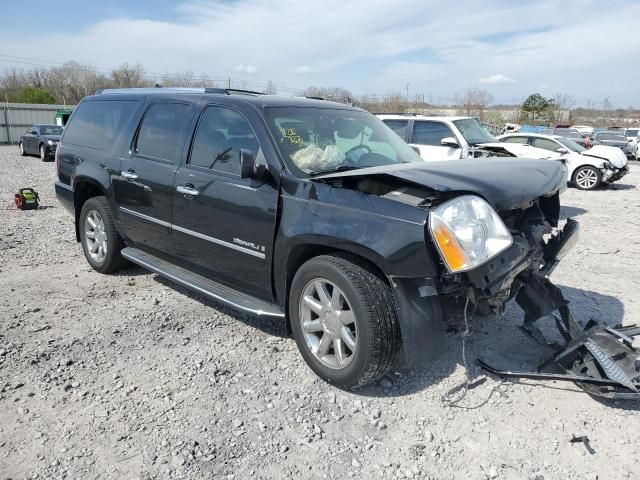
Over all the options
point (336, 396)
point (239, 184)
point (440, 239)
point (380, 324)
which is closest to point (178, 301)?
point (239, 184)

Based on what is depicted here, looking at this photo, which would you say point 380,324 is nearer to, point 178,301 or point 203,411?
point 203,411

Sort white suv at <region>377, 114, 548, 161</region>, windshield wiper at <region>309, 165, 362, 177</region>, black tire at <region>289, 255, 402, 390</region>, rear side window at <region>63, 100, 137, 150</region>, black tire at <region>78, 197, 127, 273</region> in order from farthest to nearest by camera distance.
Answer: white suv at <region>377, 114, 548, 161</region> → black tire at <region>78, 197, 127, 273</region> → rear side window at <region>63, 100, 137, 150</region> → windshield wiper at <region>309, 165, 362, 177</region> → black tire at <region>289, 255, 402, 390</region>

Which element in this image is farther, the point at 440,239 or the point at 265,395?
the point at 265,395

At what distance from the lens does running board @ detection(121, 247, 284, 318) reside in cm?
353

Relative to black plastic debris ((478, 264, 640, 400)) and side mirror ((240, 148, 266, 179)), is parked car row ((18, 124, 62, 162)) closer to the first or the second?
side mirror ((240, 148, 266, 179))

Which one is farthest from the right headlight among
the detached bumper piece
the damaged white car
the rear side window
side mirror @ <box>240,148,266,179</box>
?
the damaged white car

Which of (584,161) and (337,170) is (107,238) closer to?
(337,170)

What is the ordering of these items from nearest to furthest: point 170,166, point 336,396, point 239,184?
point 336,396
point 239,184
point 170,166

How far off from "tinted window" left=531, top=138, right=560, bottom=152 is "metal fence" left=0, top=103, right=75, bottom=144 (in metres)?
29.7

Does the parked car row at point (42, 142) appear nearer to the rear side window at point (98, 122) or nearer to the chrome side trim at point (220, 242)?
the rear side window at point (98, 122)

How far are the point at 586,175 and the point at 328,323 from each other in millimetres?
12871

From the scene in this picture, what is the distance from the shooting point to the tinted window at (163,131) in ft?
13.8

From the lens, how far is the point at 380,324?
2.91 meters

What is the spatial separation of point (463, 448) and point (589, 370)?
0.97 meters
